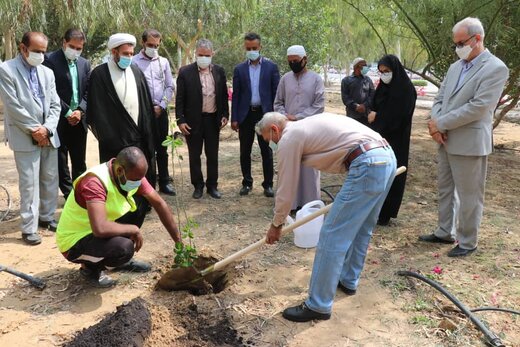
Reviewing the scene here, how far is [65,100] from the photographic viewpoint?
16.2 ft

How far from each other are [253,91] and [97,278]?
9.51 ft

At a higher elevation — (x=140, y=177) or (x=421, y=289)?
(x=140, y=177)

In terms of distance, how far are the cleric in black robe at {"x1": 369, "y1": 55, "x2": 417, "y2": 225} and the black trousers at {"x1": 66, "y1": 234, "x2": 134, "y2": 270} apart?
2664 millimetres

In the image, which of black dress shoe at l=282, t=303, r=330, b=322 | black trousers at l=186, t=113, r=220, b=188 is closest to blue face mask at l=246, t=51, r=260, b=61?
black trousers at l=186, t=113, r=220, b=188

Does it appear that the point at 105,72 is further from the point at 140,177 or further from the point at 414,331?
the point at 414,331

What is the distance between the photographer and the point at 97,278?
11.5 feet

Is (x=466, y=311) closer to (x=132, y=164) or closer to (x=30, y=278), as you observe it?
(x=132, y=164)

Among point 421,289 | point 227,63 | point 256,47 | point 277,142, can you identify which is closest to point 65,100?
point 256,47

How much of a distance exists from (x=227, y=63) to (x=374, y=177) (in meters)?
20.5

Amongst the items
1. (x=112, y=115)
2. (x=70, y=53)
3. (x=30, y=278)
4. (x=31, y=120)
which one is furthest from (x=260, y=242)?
(x=70, y=53)

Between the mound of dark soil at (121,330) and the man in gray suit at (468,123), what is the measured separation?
2637 mm

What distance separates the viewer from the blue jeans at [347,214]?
2785mm

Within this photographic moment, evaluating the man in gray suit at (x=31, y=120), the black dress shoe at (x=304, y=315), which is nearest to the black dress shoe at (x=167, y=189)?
the man in gray suit at (x=31, y=120)

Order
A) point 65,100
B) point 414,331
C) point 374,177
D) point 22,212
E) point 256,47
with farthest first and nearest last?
1. point 256,47
2. point 65,100
3. point 22,212
4. point 414,331
5. point 374,177
